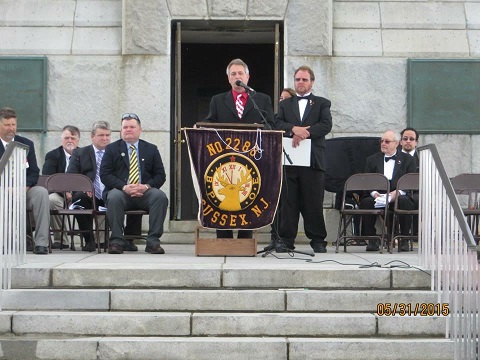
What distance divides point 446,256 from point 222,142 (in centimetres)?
270

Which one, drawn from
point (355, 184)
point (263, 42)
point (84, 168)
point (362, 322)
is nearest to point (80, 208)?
point (84, 168)

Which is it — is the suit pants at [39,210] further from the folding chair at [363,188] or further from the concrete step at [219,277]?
the folding chair at [363,188]

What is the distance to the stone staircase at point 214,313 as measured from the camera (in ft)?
26.1

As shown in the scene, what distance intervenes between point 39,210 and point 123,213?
89 centimetres

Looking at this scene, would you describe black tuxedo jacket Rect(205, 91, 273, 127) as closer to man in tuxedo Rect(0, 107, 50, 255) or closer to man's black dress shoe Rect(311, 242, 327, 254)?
man's black dress shoe Rect(311, 242, 327, 254)

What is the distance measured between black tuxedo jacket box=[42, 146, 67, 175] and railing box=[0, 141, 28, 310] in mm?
2721

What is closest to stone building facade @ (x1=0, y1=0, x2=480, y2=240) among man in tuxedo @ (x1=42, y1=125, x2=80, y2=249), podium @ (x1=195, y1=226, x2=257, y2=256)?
man in tuxedo @ (x1=42, y1=125, x2=80, y2=249)

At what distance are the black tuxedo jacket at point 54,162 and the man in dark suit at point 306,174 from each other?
9.44 feet

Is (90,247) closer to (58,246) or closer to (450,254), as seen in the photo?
(58,246)

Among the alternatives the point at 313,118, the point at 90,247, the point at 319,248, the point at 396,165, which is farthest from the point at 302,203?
the point at 90,247

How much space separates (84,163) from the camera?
472 inches

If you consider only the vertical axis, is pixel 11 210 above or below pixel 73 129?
below

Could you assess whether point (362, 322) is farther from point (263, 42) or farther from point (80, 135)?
point (263, 42)

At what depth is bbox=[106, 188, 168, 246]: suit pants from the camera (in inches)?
426
